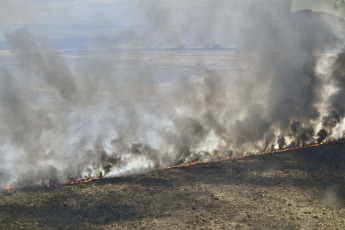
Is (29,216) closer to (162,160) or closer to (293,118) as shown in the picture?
(162,160)

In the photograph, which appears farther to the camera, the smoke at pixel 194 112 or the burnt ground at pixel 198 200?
the smoke at pixel 194 112

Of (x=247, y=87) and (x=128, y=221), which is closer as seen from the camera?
(x=128, y=221)

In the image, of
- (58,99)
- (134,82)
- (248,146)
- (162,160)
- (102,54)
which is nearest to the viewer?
(162,160)

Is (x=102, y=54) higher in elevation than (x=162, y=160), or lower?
higher

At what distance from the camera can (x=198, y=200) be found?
10.1 meters

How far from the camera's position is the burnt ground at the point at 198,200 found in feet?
29.2

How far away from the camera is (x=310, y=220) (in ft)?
29.6

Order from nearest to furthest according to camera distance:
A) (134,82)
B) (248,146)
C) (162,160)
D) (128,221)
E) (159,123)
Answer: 1. (128,221)
2. (162,160)
3. (248,146)
4. (159,123)
5. (134,82)

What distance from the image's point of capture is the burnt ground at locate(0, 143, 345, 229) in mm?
8898

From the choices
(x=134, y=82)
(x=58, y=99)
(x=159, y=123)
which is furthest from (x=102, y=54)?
(x=58, y=99)

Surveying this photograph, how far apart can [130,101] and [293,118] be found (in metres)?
9.89

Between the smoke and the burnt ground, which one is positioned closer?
the burnt ground

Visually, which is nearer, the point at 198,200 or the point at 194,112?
the point at 198,200

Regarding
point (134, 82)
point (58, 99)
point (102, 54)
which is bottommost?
point (58, 99)
